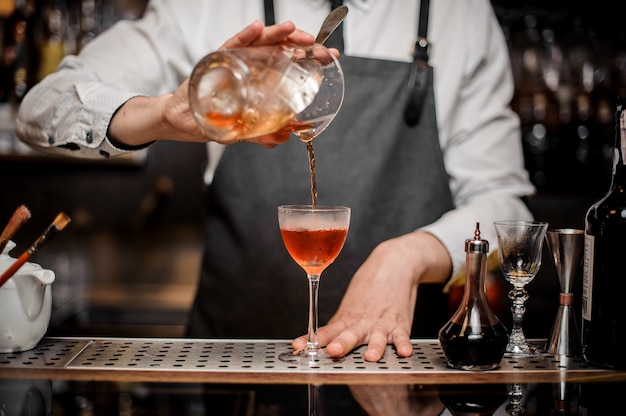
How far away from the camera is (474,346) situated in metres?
1.23

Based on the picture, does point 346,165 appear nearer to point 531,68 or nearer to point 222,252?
point 222,252

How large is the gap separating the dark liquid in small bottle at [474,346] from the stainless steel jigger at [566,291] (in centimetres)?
16

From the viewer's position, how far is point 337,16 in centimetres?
126

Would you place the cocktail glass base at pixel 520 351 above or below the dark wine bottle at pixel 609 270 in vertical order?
below

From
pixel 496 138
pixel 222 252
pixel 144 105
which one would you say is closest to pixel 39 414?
pixel 144 105

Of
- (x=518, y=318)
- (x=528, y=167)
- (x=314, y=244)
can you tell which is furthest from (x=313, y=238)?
(x=528, y=167)

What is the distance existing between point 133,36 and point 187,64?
0.15 meters

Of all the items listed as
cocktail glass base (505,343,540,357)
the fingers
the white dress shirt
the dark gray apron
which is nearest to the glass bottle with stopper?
cocktail glass base (505,343,540,357)

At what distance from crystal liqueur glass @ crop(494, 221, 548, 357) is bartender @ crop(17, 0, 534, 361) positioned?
21.1 inches

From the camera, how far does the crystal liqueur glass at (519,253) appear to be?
4.32 feet

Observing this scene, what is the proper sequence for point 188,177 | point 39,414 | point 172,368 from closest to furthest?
point 39,414
point 172,368
point 188,177

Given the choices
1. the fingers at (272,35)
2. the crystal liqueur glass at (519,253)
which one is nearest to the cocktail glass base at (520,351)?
the crystal liqueur glass at (519,253)

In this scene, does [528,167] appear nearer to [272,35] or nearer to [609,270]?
[609,270]

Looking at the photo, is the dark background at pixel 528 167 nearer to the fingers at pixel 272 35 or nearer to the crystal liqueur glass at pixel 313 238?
the crystal liqueur glass at pixel 313 238
